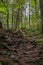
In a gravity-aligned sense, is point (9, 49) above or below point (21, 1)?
below

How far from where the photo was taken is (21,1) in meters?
16.1

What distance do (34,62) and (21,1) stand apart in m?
10.4

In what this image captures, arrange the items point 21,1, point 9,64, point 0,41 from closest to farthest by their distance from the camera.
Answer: point 9,64, point 0,41, point 21,1

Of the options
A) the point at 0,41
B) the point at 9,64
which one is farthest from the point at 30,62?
the point at 0,41

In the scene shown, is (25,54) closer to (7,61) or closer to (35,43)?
(7,61)

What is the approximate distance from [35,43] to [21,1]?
742 centimetres

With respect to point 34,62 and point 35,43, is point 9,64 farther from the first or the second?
point 35,43

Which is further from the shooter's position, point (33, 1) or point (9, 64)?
point (33, 1)

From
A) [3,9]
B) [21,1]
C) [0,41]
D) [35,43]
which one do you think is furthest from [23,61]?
[21,1]

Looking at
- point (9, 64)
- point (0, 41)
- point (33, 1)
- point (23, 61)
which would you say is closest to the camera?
point (9, 64)

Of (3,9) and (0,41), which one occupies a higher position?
(3,9)

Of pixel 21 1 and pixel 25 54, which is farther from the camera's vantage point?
pixel 21 1

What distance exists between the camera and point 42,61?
6.48 metres

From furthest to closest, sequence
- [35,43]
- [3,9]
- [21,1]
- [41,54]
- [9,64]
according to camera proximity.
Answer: [21,1] < [3,9] < [35,43] < [41,54] < [9,64]
